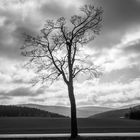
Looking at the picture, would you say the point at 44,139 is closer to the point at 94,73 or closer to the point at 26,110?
the point at 94,73

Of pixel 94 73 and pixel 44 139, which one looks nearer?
pixel 44 139

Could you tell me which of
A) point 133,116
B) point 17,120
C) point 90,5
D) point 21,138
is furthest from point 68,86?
point 133,116

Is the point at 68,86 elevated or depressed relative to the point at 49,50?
depressed

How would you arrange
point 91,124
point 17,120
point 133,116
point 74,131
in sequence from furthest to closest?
point 133,116 → point 17,120 → point 91,124 → point 74,131

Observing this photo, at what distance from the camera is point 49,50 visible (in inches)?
1283

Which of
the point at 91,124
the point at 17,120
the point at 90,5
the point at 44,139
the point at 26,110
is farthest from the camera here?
the point at 26,110

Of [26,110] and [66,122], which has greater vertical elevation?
[26,110]

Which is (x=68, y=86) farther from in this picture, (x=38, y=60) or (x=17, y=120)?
(x=17, y=120)

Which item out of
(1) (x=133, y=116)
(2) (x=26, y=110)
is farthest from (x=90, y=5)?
(2) (x=26, y=110)

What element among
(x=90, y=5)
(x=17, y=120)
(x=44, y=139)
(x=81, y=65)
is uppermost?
(x=90, y=5)

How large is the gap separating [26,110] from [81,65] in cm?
6919

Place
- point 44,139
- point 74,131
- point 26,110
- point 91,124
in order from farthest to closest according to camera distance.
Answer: point 26,110 < point 91,124 < point 74,131 < point 44,139

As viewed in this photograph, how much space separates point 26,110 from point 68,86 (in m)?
69.5

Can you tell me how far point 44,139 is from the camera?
28078 millimetres
